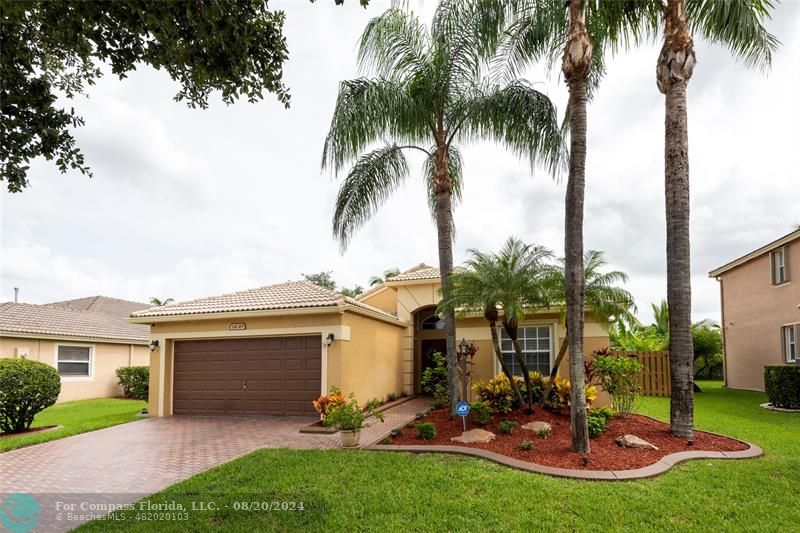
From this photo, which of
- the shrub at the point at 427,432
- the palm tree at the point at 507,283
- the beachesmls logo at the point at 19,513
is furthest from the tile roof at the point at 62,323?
the palm tree at the point at 507,283

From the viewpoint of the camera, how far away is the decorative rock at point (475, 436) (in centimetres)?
888

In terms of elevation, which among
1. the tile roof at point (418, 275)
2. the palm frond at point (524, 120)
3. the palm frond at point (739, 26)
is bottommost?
the tile roof at point (418, 275)

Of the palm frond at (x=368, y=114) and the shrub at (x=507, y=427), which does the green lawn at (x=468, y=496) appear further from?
the palm frond at (x=368, y=114)

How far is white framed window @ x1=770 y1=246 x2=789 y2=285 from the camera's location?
17484 mm

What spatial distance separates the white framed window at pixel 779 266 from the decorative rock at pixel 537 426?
14.0m

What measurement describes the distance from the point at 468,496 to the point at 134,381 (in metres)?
19.9

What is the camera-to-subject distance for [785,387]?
13539 mm

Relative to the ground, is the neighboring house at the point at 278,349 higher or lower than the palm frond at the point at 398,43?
lower

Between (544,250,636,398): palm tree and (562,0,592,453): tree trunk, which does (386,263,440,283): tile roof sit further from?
(562,0,592,453): tree trunk

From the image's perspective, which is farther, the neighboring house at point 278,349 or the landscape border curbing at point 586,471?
the neighboring house at point 278,349

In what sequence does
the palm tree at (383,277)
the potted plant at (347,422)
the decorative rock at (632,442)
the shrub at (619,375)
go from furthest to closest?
1. the palm tree at (383,277)
2. the shrub at (619,375)
3. the potted plant at (347,422)
4. the decorative rock at (632,442)

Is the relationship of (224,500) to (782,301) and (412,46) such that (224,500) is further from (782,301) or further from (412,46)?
(782,301)

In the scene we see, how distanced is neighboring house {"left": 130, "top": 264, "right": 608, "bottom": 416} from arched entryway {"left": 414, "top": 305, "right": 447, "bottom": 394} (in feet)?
8.84

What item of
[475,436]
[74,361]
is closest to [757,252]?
[475,436]
